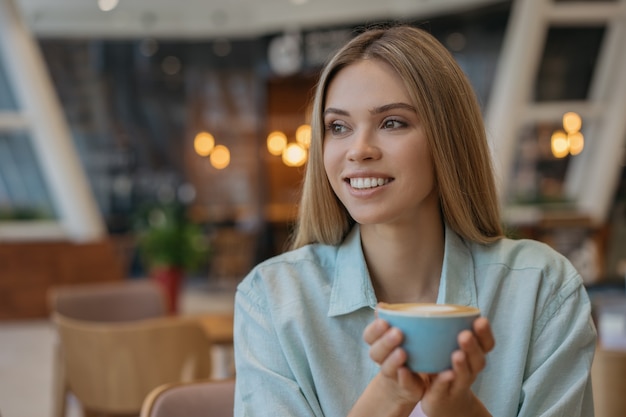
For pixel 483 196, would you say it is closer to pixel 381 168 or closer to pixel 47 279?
pixel 381 168

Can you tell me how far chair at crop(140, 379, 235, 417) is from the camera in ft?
6.24

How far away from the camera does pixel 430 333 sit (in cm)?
104

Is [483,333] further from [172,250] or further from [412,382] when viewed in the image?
[172,250]

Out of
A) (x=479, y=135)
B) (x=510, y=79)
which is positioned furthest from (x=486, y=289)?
(x=510, y=79)

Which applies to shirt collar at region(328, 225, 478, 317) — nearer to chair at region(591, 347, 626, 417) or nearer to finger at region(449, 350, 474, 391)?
finger at region(449, 350, 474, 391)

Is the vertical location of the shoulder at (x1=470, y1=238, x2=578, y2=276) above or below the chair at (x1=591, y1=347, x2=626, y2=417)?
above

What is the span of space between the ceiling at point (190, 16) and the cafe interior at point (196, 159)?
3 cm

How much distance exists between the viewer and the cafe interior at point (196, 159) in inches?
136

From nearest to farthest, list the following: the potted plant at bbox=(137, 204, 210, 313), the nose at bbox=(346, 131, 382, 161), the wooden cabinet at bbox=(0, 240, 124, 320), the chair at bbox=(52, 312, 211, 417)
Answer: the nose at bbox=(346, 131, 382, 161) < the chair at bbox=(52, 312, 211, 417) < the potted plant at bbox=(137, 204, 210, 313) < the wooden cabinet at bbox=(0, 240, 124, 320)

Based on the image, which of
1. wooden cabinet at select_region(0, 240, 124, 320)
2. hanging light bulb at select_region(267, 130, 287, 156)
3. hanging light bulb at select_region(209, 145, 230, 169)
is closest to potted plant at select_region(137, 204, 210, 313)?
wooden cabinet at select_region(0, 240, 124, 320)

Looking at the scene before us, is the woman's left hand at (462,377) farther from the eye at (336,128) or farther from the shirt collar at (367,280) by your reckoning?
the eye at (336,128)

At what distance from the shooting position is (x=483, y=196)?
5.37ft

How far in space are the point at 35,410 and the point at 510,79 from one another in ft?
18.3

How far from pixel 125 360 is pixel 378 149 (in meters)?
2.11
